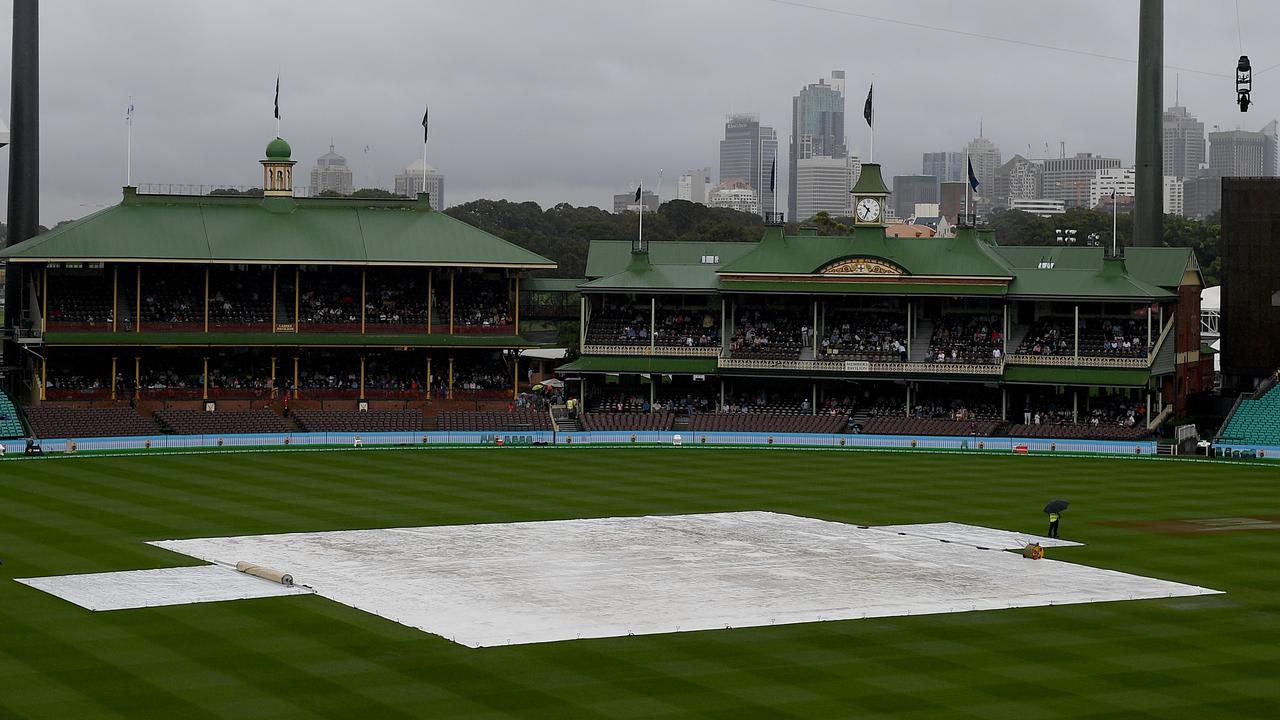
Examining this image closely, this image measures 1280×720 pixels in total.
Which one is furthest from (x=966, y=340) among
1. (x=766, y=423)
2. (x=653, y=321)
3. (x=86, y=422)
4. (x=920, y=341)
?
(x=86, y=422)

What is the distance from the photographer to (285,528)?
148 feet

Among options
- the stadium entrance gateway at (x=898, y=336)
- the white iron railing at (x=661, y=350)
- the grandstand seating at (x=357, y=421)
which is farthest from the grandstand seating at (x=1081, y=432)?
the grandstand seating at (x=357, y=421)

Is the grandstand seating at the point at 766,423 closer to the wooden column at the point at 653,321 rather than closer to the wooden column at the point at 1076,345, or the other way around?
the wooden column at the point at 653,321

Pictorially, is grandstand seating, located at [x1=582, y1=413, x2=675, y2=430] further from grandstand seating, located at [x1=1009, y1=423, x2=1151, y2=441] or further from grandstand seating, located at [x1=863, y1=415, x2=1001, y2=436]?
grandstand seating, located at [x1=1009, y1=423, x2=1151, y2=441]

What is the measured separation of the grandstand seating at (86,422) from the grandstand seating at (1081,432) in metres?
Answer: 39.2

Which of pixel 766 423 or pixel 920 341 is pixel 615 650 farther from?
pixel 920 341

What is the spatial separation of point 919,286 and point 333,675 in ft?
191

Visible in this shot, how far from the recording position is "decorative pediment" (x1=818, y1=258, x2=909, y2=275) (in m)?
82.8

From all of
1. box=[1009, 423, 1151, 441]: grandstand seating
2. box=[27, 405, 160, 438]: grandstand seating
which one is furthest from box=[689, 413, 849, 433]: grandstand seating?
box=[27, 405, 160, 438]: grandstand seating

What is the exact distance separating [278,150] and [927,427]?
36.1 meters

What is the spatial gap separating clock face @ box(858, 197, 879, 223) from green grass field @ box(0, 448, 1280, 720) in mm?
36408

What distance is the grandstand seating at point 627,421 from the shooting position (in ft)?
260

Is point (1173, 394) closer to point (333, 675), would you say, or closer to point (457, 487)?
point (457, 487)

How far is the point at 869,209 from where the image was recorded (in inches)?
3374
